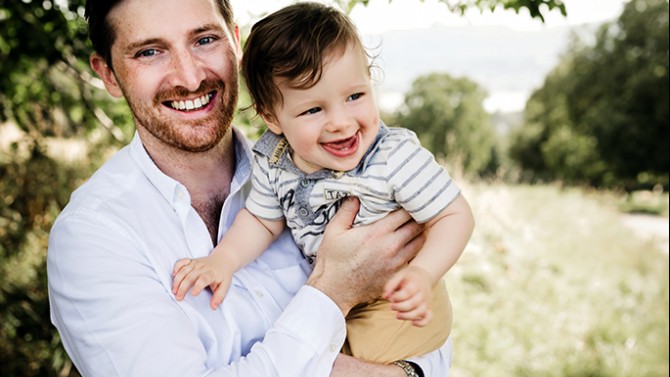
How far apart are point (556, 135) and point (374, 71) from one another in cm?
3298

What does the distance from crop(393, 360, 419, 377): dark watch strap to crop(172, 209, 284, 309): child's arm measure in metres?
0.58

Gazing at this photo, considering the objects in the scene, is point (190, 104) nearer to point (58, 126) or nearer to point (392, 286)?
point (392, 286)

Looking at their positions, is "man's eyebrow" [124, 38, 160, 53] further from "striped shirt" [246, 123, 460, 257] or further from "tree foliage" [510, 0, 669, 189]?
"tree foliage" [510, 0, 669, 189]

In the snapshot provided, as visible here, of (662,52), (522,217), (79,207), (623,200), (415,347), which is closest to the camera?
(79,207)

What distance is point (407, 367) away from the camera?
194 cm

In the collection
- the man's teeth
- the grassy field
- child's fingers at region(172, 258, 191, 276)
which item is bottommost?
the grassy field

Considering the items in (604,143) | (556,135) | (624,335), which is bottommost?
(556,135)

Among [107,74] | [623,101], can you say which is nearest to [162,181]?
[107,74]

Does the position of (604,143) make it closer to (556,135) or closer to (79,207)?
(556,135)

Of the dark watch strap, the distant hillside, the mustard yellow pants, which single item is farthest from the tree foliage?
the dark watch strap

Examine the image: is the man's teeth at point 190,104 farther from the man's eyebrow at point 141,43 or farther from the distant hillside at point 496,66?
the distant hillside at point 496,66

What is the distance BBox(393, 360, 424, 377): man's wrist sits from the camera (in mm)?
1931

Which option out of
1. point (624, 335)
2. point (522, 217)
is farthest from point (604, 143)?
point (624, 335)

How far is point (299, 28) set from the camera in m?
1.83
